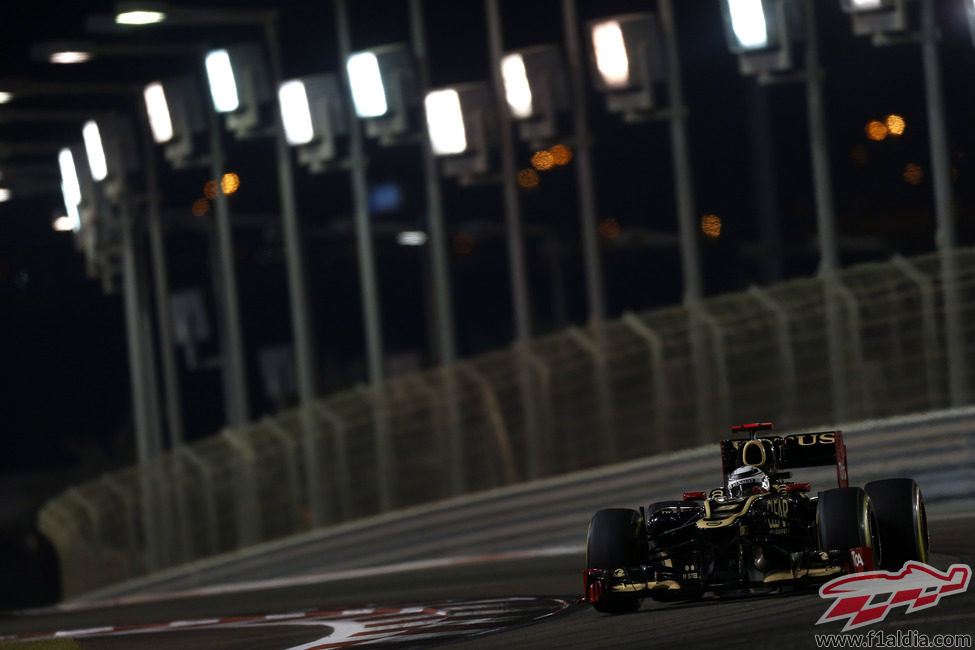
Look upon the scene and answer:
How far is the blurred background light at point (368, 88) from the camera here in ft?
76.3

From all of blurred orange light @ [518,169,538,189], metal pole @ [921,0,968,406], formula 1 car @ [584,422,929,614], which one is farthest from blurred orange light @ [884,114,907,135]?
formula 1 car @ [584,422,929,614]

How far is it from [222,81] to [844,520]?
1605 centimetres

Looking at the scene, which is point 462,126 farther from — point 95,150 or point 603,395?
point 95,150

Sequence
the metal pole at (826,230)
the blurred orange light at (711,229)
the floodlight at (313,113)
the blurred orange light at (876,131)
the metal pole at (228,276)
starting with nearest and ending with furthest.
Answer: the metal pole at (826,230) → the floodlight at (313,113) → the metal pole at (228,276) → the blurred orange light at (876,131) → the blurred orange light at (711,229)

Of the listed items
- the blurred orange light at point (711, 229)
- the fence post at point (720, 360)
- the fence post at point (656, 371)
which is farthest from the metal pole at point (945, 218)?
the blurred orange light at point (711, 229)

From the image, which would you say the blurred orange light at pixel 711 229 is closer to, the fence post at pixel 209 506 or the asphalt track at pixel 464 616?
the fence post at pixel 209 506

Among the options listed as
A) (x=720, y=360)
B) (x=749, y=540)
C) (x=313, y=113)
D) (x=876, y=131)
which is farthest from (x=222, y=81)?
(x=876, y=131)

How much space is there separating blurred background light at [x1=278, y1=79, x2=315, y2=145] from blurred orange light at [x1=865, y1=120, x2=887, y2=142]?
77.2 meters

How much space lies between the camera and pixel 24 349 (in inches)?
3189

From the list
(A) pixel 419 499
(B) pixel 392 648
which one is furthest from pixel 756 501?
(A) pixel 419 499

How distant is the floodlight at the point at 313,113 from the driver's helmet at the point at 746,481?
46.1 ft

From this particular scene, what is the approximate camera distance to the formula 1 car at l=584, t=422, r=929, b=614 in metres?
10.2

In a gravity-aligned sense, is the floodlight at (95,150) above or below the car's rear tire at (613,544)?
above
